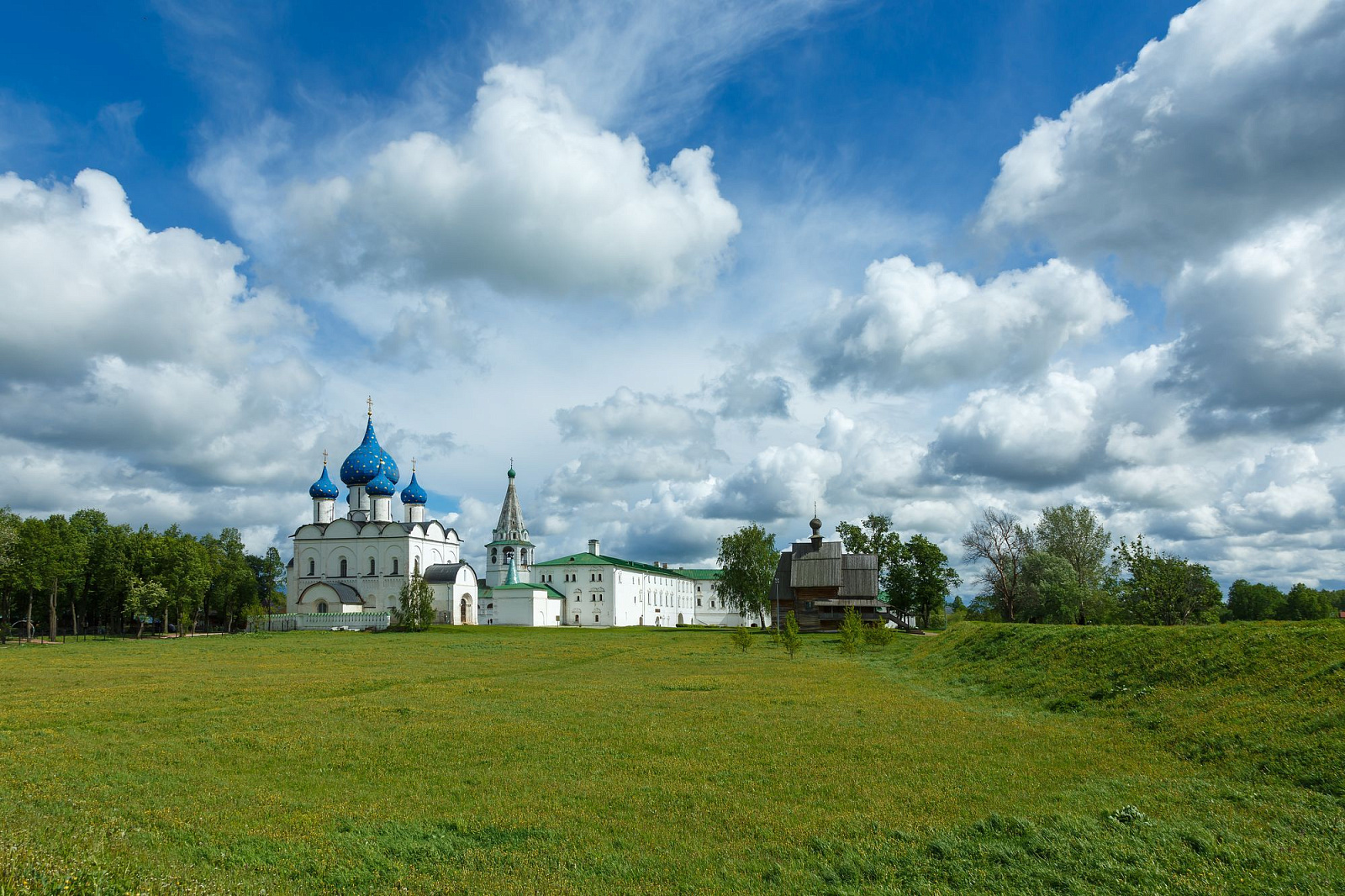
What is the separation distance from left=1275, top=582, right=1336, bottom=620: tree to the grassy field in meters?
26.5

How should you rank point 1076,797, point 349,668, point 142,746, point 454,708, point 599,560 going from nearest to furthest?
point 1076,797 → point 142,746 → point 454,708 → point 349,668 → point 599,560

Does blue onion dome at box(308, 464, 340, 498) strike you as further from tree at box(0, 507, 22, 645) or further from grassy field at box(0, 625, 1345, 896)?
grassy field at box(0, 625, 1345, 896)

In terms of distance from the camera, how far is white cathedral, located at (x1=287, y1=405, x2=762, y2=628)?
85.3 m

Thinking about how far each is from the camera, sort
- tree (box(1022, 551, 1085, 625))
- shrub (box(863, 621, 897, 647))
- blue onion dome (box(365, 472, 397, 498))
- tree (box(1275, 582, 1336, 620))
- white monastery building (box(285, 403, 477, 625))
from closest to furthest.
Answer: tree (box(1275, 582, 1336, 620)), shrub (box(863, 621, 897, 647)), tree (box(1022, 551, 1085, 625)), white monastery building (box(285, 403, 477, 625)), blue onion dome (box(365, 472, 397, 498))

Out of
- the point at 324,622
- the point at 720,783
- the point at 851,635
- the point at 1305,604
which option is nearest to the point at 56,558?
the point at 324,622

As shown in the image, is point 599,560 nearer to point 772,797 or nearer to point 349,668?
point 349,668

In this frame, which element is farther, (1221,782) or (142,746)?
(142,746)

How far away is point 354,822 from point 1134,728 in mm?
12748

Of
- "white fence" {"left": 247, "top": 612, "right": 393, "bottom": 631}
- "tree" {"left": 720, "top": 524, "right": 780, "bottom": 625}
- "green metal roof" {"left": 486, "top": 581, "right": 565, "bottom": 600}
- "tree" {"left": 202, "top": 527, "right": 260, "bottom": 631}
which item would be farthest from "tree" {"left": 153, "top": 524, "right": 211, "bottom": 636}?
"tree" {"left": 720, "top": 524, "right": 780, "bottom": 625}

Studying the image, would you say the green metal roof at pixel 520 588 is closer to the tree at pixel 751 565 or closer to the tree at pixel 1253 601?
the tree at pixel 751 565

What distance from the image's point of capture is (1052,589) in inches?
1783

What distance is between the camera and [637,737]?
14242 millimetres

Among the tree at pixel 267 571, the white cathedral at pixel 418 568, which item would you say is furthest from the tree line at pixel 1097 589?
the tree at pixel 267 571

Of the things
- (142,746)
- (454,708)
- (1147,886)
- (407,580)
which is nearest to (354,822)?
(142,746)
